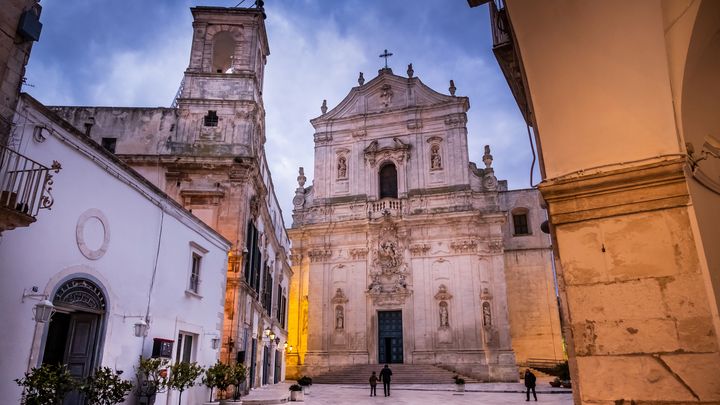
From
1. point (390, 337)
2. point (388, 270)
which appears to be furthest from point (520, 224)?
point (390, 337)

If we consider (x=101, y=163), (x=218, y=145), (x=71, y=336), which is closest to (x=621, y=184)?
(x=101, y=163)

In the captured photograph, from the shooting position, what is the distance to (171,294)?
37.7 ft

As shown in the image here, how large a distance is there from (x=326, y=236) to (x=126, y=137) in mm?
15558

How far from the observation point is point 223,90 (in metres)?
20.2

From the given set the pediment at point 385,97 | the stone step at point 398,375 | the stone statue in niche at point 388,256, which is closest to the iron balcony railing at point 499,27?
the stone step at point 398,375

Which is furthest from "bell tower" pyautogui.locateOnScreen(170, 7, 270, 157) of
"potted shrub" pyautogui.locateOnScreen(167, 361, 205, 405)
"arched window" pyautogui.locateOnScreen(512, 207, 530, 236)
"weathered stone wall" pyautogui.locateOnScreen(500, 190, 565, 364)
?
"arched window" pyautogui.locateOnScreen(512, 207, 530, 236)

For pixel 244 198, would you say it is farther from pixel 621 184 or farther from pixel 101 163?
pixel 621 184

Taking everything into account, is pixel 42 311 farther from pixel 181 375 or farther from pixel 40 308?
pixel 181 375

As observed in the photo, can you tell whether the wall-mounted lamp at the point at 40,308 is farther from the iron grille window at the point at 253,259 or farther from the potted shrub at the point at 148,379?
the iron grille window at the point at 253,259

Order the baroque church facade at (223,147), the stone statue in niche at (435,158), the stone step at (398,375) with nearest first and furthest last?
the baroque church facade at (223,147) < the stone step at (398,375) < the stone statue in niche at (435,158)

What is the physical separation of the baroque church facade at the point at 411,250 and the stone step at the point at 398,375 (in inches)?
35.0

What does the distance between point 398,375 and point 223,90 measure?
17204 millimetres

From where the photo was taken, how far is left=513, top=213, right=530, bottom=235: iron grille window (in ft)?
109

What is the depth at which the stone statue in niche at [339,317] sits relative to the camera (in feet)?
99.1
